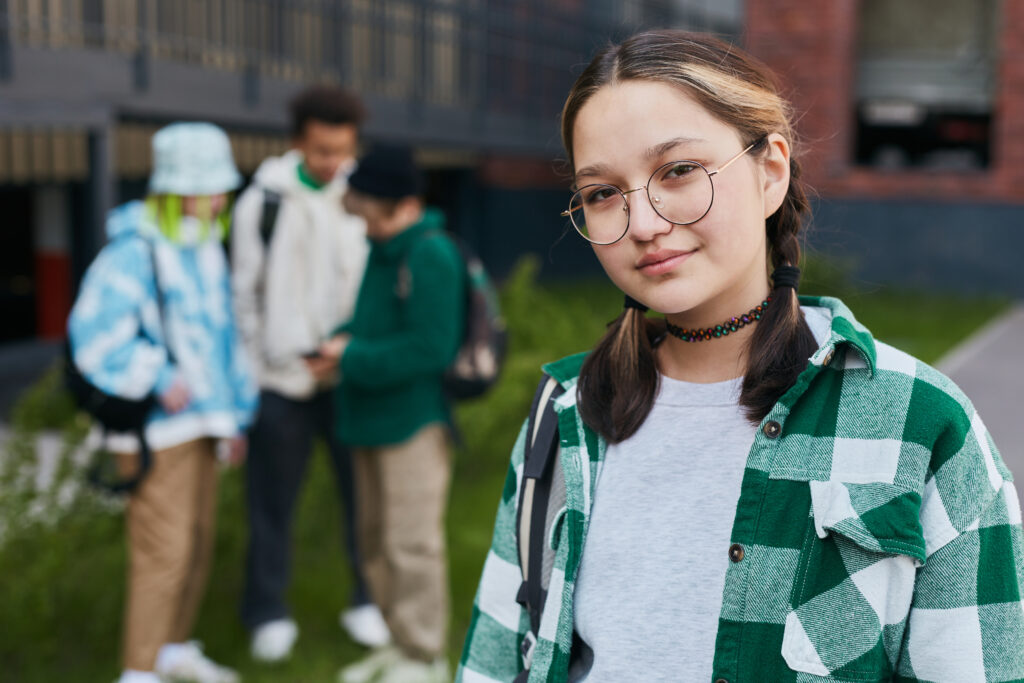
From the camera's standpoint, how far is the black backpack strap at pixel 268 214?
4844 millimetres

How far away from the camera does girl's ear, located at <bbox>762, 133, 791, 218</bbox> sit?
5.50 feet

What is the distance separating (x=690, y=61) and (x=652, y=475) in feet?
1.82

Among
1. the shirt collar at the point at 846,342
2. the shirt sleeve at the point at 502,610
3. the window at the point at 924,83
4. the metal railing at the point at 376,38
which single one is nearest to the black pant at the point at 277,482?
the metal railing at the point at 376,38

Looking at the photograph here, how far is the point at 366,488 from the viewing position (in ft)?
14.9

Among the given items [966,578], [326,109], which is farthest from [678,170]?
[326,109]

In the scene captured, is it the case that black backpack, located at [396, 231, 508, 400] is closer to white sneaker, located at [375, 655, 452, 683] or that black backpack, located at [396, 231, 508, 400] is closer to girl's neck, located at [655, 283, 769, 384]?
white sneaker, located at [375, 655, 452, 683]

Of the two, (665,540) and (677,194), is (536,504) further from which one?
(677,194)

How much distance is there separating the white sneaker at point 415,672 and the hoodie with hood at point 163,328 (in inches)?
40.0

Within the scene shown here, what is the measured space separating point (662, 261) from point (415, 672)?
10.1 ft

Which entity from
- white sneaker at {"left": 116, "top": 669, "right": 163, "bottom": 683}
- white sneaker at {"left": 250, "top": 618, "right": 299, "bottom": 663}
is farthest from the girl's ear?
white sneaker at {"left": 250, "top": 618, "right": 299, "bottom": 663}

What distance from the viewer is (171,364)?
4176 mm

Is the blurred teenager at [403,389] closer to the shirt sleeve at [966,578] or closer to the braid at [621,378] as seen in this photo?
the braid at [621,378]

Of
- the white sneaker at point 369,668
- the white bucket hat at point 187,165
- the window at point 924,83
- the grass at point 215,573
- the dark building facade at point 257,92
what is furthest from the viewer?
the window at point 924,83

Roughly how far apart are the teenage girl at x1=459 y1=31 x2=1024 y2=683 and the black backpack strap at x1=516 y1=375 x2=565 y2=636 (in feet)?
0.09
